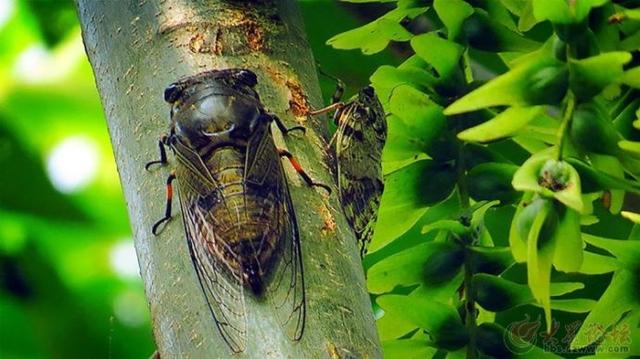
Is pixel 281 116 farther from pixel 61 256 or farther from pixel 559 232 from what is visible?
pixel 61 256

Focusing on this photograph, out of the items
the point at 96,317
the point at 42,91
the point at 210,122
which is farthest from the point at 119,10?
the point at 42,91

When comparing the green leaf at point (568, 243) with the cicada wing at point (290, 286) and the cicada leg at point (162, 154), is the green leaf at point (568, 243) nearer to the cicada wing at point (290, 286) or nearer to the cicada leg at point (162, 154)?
the cicada wing at point (290, 286)

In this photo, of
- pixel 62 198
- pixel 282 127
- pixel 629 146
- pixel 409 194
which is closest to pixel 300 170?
pixel 282 127

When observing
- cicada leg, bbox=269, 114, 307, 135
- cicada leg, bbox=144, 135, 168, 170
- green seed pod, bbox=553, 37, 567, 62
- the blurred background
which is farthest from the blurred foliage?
the blurred background

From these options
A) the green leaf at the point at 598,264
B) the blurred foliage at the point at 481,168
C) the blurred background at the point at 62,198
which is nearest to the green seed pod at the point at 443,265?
the blurred foliage at the point at 481,168

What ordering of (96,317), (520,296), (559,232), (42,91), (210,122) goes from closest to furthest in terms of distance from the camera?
(559,232), (210,122), (520,296), (96,317), (42,91)

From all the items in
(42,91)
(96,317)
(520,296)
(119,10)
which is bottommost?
(96,317)
